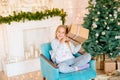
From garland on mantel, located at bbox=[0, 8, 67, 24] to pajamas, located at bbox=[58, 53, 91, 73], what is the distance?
1.59m

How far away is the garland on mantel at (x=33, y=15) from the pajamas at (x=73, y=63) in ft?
5.22

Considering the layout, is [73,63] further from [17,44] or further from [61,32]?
[17,44]

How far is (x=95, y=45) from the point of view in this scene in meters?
3.99

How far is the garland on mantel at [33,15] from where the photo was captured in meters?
4.31

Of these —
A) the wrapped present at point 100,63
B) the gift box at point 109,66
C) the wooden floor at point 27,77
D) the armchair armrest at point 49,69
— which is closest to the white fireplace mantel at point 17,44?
the wooden floor at point 27,77

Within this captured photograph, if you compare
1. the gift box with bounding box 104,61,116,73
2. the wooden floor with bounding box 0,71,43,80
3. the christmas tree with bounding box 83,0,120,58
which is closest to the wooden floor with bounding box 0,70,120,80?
the wooden floor with bounding box 0,71,43,80

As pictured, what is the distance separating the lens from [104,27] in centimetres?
391

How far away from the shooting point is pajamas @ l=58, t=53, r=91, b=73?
10.2ft

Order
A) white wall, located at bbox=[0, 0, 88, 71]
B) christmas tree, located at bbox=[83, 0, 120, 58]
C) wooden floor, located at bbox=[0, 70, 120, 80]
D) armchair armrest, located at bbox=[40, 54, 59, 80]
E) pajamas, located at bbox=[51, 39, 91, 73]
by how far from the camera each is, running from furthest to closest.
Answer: white wall, located at bbox=[0, 0, 88, 71]
wooden floor, located at bbox=[0, 70, 120, 80]
christmas tree, located at bbox=[83, 0, 120, 58]
pajamas, located at bbox=[51, 39, 91, 73]
armchair armrest, located at bbox=[40, 54, 59, 80]

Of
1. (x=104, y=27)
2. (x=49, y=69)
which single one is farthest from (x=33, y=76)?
(x=104, y=27)

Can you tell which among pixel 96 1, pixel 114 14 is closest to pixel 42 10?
pixel 96 1

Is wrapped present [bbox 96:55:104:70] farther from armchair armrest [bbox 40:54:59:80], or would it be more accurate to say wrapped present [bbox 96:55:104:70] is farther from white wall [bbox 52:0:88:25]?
white wall [bbox 52:0:88:25]

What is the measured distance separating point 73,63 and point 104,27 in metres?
1.01

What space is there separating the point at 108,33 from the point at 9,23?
75.9 inches
